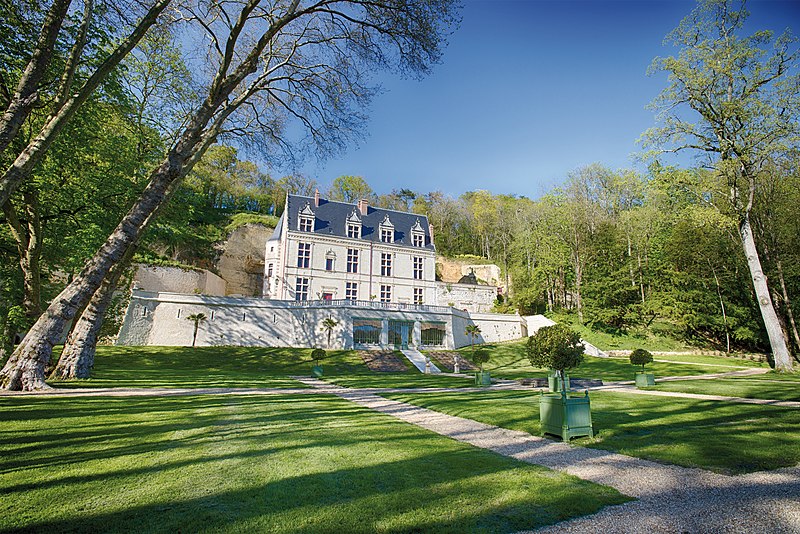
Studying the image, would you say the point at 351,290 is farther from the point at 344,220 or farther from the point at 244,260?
the point at 244,260

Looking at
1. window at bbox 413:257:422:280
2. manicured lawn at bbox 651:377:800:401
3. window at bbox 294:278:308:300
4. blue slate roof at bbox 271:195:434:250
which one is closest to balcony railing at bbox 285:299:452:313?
window at bbox 294:278:308:300

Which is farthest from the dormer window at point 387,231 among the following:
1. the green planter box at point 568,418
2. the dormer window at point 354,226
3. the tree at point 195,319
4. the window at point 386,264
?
the green planter box at point 568,418

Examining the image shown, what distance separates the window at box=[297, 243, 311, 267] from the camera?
1404 inches

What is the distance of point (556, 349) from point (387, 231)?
2933 centimetres

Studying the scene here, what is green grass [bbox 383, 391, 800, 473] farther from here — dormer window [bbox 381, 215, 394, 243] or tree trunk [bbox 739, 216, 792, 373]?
dormer window [bbox 381, 215, 394, 243]

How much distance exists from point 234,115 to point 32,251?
7601 mm

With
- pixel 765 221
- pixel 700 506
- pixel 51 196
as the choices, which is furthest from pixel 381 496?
pixel 765 221

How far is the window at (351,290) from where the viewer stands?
37.2 meters

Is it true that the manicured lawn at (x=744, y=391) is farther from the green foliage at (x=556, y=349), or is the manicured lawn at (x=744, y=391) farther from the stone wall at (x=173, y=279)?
the stone wall at (x=173, y=279)

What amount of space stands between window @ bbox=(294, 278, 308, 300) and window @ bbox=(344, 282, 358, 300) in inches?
145

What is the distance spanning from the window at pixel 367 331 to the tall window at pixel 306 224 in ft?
34.5

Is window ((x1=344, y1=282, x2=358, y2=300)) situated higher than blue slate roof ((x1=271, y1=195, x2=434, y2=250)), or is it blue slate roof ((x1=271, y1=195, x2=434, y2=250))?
blue slate roof ((x1=271, y1=195, x2=434, y2=250))

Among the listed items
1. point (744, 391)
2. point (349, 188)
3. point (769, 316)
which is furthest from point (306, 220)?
point (769, 316)

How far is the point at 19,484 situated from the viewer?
392 centimetres
